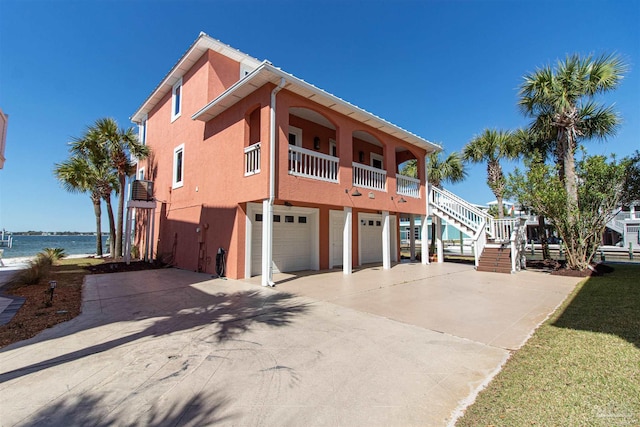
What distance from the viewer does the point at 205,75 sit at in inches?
491

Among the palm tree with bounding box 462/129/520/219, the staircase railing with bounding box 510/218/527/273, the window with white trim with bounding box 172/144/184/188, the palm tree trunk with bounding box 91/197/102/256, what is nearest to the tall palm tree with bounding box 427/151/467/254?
the palm tree with bounding box 462/129/520/219

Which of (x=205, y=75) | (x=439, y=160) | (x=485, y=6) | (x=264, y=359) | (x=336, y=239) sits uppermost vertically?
(x=485, y=6)

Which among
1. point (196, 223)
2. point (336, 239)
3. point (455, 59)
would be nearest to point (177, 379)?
point (196, 223)

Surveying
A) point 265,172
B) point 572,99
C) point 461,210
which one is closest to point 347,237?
point 265,172

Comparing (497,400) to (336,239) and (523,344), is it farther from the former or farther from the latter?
(336,239)

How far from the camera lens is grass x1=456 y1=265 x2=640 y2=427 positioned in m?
2.54

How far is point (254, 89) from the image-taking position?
31.4 feet

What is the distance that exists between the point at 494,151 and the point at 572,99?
5.81 metres

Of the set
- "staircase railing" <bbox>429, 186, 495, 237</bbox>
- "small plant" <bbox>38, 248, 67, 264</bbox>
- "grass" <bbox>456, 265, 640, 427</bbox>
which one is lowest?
"grass" <bbox>456, 265, 640, 427</bbox>

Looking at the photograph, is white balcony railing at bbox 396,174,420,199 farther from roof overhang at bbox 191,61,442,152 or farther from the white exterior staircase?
roof overhang at bbox 191,61,442,152

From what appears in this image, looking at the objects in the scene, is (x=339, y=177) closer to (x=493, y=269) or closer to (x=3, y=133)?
(x=493, y=269)

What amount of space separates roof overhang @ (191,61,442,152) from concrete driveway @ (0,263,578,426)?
6340 mm

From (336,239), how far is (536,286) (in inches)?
302

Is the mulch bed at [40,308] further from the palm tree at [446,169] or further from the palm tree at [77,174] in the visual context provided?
the palm tree at [446,169]
